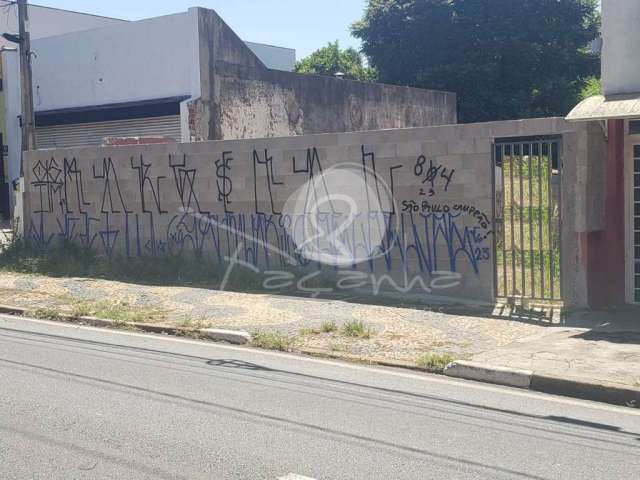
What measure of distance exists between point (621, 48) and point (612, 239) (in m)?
2.57

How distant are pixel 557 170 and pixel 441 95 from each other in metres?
21.8

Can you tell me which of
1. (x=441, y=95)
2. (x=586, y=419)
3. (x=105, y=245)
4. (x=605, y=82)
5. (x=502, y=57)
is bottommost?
(x=586, y=419)

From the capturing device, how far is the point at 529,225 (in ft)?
35.2

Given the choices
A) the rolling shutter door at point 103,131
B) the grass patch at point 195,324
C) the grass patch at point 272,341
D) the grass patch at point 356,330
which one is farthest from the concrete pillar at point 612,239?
the rolling shutter door at point 103,131

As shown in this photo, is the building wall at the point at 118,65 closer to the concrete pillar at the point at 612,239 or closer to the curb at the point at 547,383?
the concrete pillar at the point at 612,239

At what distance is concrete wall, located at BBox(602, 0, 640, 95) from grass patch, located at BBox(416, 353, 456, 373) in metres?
5.02

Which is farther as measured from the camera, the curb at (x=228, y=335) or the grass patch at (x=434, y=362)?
the curb at (x=228, y=335)

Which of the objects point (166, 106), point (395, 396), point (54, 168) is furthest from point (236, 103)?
point (395, 396)

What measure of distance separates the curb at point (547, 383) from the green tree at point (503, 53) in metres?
31.1

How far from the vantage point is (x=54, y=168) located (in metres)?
16.2

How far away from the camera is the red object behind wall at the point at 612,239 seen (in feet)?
35.2

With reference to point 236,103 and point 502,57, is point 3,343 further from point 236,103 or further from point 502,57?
point 502,57

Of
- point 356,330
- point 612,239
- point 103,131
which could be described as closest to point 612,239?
point 612,239

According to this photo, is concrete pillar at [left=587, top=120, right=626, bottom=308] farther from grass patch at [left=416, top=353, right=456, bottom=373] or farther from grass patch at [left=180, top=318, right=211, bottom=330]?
grass patch at [left=180, top=318, right=211, bottom=330]
